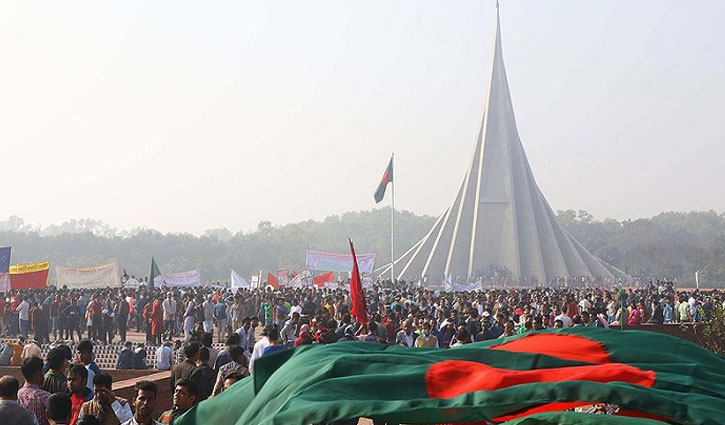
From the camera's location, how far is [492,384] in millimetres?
2404

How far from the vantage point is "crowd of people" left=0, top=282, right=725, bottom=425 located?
469cm

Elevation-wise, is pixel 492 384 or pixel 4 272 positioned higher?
pixel 4 272

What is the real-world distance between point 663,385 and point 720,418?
0.30m

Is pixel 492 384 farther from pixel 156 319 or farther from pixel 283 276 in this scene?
pixel 283 276

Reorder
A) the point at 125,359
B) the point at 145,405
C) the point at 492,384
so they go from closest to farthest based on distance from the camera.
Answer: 1. the point at 492,384
2. the point at 145,405
3. the point at 125,359

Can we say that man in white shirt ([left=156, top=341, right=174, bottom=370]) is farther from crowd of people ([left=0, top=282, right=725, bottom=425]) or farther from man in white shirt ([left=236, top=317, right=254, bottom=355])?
man in white shirt ([left=236, top=317, right=254, bottom=355])

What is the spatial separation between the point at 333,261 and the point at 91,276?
10.0 metres

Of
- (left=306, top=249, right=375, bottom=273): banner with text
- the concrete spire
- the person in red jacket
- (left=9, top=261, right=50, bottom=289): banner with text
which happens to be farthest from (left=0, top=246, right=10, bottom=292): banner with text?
the concrete spire

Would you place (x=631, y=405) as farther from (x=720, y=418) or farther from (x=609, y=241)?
(x=609, y=241)

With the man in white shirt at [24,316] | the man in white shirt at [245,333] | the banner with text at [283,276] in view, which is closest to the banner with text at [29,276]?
the man in white shirt at [24,316]

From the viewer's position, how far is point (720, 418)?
211 centimetres

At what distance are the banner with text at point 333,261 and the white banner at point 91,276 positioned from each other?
870cm

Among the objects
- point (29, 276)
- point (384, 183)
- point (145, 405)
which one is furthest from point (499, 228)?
point (145, 405)

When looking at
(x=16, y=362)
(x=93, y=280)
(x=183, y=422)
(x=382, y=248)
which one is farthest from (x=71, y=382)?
(x=382, y=248)
